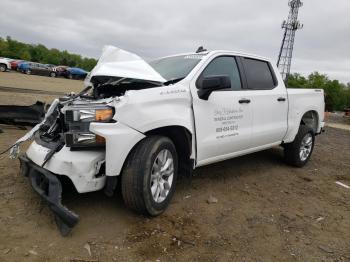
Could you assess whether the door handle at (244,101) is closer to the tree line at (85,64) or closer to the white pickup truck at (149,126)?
the white pickup truck at (149,126)

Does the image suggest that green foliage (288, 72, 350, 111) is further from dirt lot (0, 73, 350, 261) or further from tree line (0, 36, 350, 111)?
dirt lot (0, 73, 350, 261)

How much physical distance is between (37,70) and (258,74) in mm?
38044

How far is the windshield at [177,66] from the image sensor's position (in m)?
4.25

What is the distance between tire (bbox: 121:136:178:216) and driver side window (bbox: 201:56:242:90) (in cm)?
122

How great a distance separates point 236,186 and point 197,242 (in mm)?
1808

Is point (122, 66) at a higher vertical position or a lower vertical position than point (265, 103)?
higher

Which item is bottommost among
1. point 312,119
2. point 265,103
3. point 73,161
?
point 73,161

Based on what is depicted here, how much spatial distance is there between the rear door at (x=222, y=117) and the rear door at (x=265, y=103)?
0.21m

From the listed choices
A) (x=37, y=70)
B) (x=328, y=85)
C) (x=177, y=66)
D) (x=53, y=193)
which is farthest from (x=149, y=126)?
(x=328, y=85)

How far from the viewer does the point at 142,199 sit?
3.36 metres

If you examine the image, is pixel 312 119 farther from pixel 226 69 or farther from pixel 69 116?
pixel 69 116

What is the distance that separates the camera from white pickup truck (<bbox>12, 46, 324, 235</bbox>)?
3.22 meters

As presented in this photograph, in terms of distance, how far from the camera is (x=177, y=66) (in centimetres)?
452

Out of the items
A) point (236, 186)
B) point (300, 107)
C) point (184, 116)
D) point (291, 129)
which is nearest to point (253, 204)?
point (236, 186)
